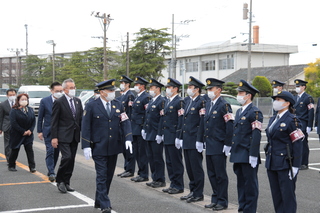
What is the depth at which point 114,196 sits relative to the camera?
27.1 ft

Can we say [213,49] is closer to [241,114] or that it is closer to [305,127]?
[305,127]

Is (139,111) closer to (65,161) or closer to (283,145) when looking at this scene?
(65,161)

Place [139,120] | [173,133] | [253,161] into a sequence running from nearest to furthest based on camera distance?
[253,161] → [173,133] → [139,120]

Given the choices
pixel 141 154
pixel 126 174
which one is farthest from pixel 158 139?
pixel 126 174

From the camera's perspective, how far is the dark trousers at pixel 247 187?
6574mm

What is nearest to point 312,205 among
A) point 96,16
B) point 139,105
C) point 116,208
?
point 116,208

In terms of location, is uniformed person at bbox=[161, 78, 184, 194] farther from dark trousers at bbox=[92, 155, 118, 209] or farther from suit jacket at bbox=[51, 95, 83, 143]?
suit jacket at bbox=[51, 95, 83, 143]

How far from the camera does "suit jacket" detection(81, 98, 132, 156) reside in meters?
7.10

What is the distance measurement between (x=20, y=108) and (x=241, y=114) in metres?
6.27

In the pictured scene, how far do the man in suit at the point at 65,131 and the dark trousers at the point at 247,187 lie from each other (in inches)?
136

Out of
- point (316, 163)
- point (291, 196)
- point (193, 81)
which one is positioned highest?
point (193, 81)

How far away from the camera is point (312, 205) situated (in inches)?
305

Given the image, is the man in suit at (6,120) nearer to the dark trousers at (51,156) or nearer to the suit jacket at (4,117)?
the suit jacket at (4,117)

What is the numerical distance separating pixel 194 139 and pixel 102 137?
1761mm
